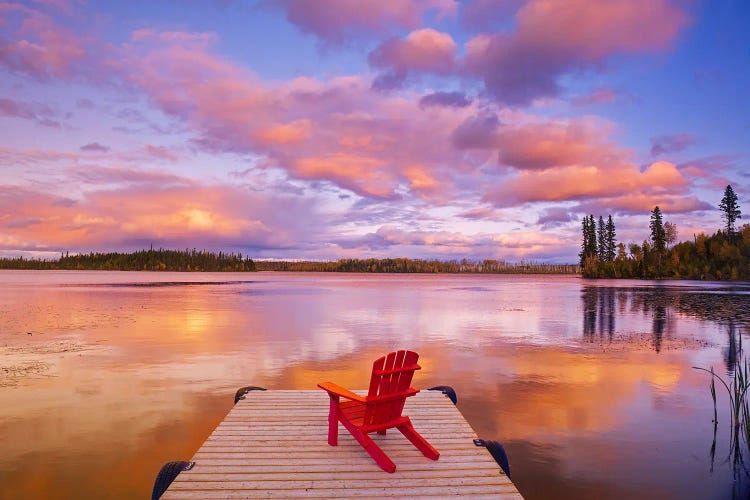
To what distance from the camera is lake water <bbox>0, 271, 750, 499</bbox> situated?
9383mm

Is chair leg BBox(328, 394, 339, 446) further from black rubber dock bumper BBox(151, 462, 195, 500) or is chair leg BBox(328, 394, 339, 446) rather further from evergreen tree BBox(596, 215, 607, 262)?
evergreen tree BBox(596, 215, 607, 262)

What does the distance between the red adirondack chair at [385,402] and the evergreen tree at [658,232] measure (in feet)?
570

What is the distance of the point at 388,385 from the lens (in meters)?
7.58

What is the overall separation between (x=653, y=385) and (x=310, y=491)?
14.2 m

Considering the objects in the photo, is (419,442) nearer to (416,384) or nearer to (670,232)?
(416,384)

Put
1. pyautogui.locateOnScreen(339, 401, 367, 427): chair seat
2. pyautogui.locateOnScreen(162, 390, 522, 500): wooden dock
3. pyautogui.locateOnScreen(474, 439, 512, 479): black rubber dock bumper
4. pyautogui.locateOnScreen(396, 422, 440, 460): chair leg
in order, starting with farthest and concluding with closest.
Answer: pyautogui.locateOnScreen(339, 401, 367, 427): chair seat → pyautogui.locateOnScreen(474, 439, 512, 479): black rubber dock bumper → pyautogui.locateOnScreen(396, 422, 440, 460): chair leg → pyautogui.locateOnScreen(162, 390, 522, 500): wooden dock

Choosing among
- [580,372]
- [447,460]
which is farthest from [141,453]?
[580,372]

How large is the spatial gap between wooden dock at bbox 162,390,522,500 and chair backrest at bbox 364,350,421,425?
0.53 m

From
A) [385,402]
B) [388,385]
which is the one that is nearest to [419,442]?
[385,402]

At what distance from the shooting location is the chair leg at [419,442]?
727 cm

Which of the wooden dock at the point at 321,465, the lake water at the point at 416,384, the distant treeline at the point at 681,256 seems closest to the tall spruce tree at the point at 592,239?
the distant treeline at the point at 681,256

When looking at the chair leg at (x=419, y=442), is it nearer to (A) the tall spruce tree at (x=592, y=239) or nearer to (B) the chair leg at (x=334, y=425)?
(B) the chair leg at (x=334, y=425)

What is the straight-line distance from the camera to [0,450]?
33.3ft

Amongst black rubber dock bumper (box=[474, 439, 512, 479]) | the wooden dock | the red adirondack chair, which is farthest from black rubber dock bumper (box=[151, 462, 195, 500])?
black rubber dock bumper (box=[474, 439, 512, 479])
